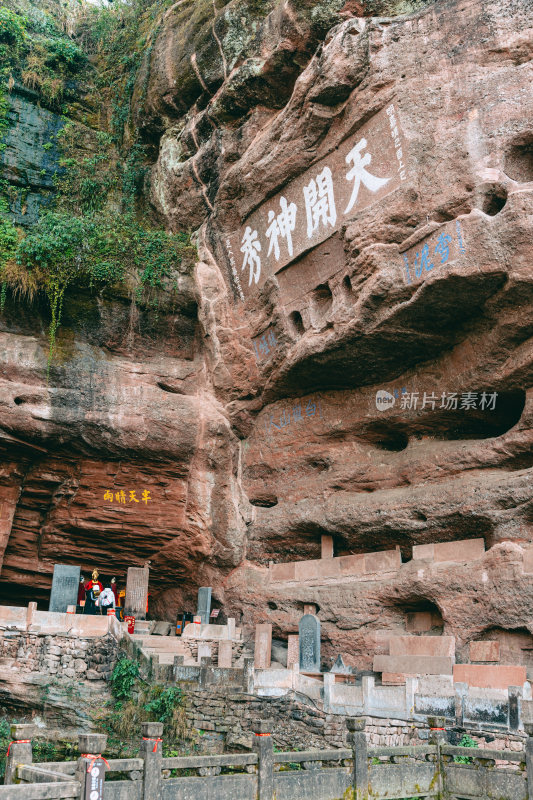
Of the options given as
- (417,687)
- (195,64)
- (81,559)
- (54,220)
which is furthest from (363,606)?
(195,64)

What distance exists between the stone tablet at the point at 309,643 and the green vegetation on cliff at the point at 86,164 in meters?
6.60

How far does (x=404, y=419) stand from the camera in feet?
40.8

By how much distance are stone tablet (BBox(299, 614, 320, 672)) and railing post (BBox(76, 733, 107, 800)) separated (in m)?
5.80

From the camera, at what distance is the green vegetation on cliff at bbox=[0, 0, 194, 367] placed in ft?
45.9

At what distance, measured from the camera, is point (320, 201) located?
12.4 m

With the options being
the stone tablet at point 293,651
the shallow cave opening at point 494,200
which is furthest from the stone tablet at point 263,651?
the shallow cave opening at point 494,200

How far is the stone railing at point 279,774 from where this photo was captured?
5559 millimetres

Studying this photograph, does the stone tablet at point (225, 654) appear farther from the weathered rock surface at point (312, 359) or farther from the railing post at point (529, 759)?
the railing post at point (529, 759)

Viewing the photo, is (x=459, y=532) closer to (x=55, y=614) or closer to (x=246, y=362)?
(x=246, y=362)

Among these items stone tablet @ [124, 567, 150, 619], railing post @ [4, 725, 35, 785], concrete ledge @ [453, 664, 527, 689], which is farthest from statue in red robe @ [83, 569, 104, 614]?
railing post @ [4, 725, 35, 785]

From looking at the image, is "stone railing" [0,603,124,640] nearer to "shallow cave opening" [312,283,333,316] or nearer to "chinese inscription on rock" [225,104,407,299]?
"shallow cave opening" [312,283,333,316]

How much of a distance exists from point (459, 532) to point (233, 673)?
13.2ft

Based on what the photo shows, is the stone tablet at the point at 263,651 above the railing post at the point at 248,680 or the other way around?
above

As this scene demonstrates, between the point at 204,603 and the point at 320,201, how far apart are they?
7684 mm
